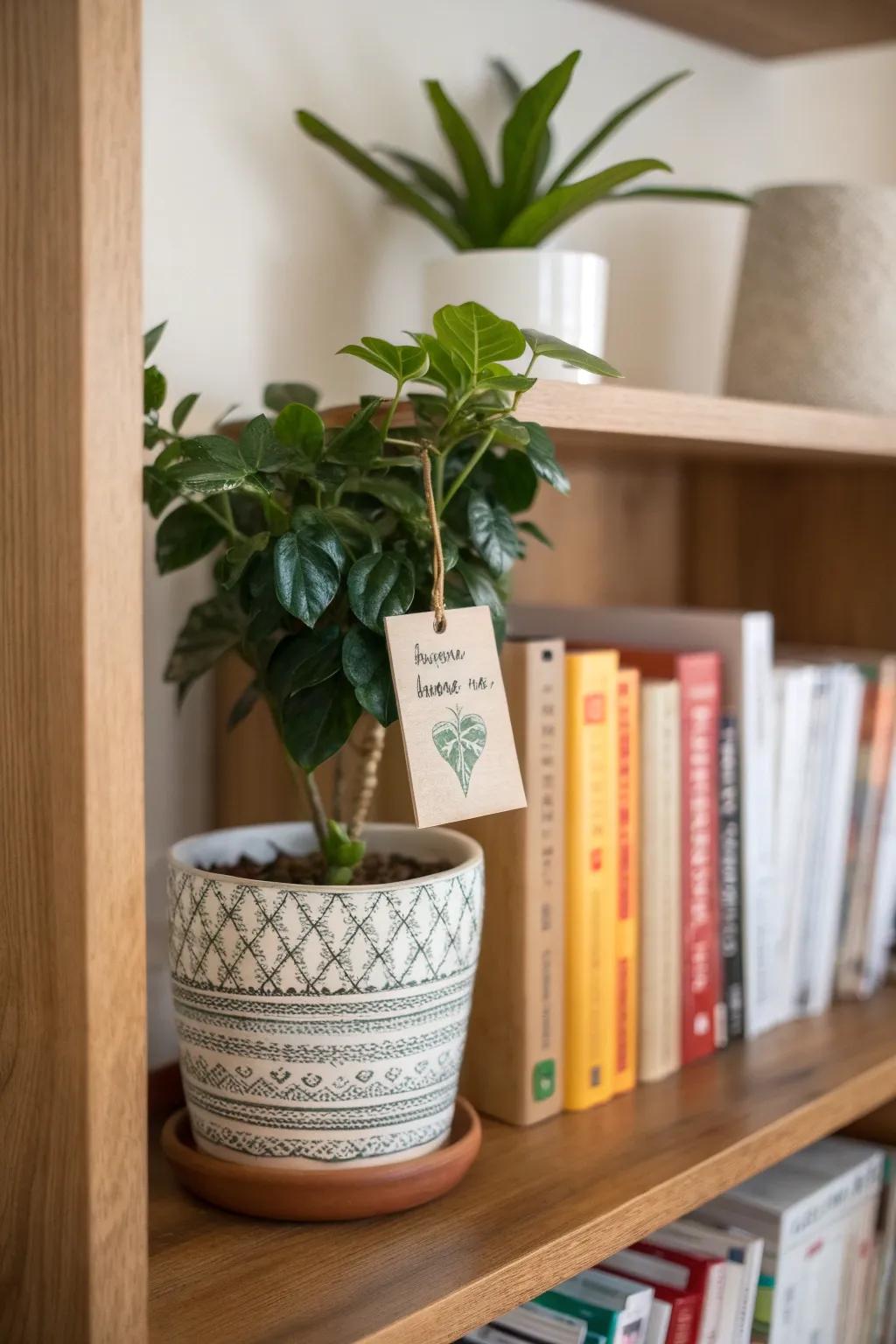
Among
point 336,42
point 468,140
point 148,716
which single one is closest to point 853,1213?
point 148,716

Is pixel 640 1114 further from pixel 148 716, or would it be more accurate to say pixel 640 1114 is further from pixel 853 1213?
pixel 148 716

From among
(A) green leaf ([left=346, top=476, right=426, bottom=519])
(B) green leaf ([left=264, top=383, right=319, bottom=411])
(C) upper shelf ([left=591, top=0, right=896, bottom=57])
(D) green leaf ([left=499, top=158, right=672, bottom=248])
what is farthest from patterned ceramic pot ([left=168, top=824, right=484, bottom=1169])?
(C) upper shelf ([left=591, top=0, right=896, bottom=57])

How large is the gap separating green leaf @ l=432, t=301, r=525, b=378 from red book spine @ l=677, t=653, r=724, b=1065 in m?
0.39

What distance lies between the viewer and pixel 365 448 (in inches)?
30.1

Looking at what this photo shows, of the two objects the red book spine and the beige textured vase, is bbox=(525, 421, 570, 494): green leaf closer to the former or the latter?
the red book spine

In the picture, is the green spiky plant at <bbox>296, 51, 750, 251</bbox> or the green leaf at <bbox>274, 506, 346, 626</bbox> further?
the green spiky plant at <bbox>296, 51, 750, 251</bbox>

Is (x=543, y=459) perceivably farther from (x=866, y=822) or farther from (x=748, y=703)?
(x=866, y=822)

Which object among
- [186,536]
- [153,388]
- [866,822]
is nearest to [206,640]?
[186,536]

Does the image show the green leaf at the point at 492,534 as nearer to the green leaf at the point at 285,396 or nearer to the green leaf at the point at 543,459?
the green leaf at the point at 543,459

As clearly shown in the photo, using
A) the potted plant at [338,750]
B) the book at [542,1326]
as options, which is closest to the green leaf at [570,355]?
the potted plant at [338,750]

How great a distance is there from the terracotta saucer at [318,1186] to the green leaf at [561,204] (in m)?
0.63

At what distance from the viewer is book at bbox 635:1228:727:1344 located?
925 millimetres

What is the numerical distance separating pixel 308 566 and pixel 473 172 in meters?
0.50

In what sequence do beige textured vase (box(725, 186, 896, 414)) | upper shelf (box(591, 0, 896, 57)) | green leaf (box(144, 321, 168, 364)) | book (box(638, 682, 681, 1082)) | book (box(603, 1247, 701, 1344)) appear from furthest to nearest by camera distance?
upper shelf (box(591, 0, 896, 57)), beige textured vase (box(725, 186, 896, 414)), book (box(638, 682, 681, 1082)), book (box(603, 1247, 701, 1344)), green leaf (box(144, 321, 168, 364))
